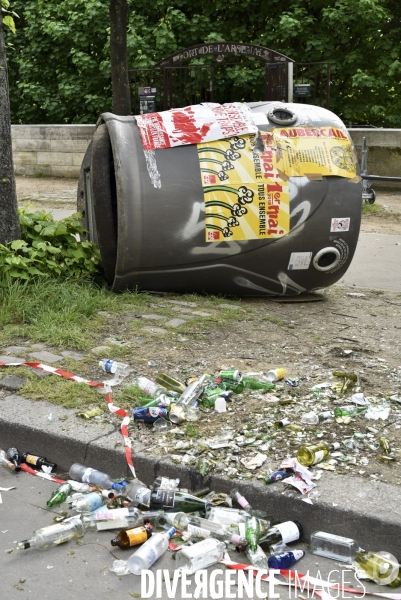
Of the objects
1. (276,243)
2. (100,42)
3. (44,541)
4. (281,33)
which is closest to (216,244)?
(276,243)

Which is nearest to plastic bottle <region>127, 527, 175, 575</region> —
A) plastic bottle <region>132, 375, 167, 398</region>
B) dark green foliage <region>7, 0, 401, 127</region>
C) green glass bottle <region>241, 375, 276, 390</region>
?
plastic bottle <region>132, 375, 167, 398</region>

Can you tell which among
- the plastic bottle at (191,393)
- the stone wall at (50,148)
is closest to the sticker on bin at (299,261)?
the plastic bottle at (191,393)

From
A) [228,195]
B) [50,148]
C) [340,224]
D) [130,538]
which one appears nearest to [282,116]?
[228,195]

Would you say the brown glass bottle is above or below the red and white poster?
below

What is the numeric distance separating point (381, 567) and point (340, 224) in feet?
10.4

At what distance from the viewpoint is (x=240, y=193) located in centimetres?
527

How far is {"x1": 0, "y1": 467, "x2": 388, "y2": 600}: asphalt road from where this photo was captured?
2602mm

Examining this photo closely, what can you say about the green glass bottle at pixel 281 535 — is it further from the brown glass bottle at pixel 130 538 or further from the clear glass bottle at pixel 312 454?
the brown glass bottle at pixel 130 538

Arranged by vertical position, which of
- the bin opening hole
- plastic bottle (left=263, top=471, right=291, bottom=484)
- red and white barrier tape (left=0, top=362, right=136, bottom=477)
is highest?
the bin opening hole

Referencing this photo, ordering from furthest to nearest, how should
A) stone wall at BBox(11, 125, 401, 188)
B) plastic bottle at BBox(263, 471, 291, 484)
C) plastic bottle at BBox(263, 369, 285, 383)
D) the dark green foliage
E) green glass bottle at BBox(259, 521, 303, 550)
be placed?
the dark green foliage < stone wall at BBox(11, 125, 401, 188) < plastic bottle at BBox(263, 369, 285, 383) < plastic bottle at BBox(263, 471, 291, 484) < green glass bottle at BBox(259, 521, 303, 550)

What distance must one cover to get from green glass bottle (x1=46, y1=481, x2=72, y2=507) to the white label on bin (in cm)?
93

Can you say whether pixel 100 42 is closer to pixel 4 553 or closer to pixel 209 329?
pixel 209 329

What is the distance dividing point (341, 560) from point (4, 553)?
48.6 inches

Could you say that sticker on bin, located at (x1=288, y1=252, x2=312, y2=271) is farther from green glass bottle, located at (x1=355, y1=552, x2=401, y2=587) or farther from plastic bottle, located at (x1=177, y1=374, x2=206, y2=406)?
green glass bottle, located at (x1=355, y1=552, x2=401, y2=587)
